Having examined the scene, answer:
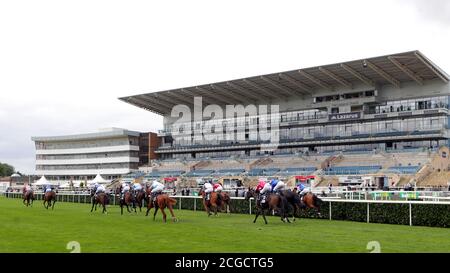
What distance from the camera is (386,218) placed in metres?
18.5

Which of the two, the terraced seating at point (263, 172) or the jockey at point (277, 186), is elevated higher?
the terraced seating at point (263, 172)

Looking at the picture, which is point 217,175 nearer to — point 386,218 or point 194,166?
point 194,166

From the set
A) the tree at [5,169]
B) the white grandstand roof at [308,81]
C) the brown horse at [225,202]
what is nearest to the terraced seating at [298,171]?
the white grandstand roof at [308,81]

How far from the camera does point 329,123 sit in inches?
2297

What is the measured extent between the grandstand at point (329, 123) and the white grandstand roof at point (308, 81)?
0.10 meters

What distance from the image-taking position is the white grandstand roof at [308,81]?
166 feet

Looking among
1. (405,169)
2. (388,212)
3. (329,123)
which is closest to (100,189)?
(388,212)

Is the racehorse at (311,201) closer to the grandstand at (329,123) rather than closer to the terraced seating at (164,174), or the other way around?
the grandstand at (329,123)

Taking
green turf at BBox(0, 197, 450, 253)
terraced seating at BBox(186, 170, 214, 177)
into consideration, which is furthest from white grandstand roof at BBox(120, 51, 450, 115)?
green turf at BBox(0, 197, 450, 253)

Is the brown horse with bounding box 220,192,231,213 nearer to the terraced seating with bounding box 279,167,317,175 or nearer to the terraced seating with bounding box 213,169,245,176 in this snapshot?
the terraced seating with bounding box 279,167,317,175

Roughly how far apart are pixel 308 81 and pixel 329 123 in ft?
17.1

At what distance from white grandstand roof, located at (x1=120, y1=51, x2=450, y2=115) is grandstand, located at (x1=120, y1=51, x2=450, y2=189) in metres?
0.10

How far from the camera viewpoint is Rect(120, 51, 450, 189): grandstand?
1965 inches

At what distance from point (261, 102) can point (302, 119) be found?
6.33 m
